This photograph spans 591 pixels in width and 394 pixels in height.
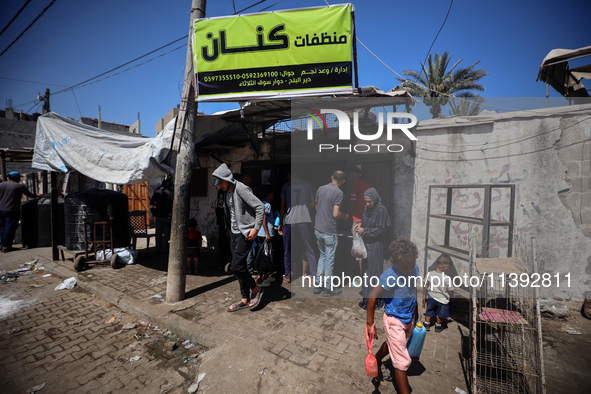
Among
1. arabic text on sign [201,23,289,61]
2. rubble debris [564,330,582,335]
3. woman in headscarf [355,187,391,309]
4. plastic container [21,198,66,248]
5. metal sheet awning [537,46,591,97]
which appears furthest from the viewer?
plastic container [21,198,66,248]

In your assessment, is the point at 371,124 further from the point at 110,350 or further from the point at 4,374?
the point at 4,374

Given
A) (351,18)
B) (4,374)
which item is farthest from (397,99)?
(4,374)

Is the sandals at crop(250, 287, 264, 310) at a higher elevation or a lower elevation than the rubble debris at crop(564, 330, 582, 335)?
higher

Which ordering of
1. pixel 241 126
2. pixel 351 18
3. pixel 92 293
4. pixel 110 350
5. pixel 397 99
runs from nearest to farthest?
pixel 110 350 → pixel 351 18 → pixel 397 99 → pixel 92 293 → pixel 241 126

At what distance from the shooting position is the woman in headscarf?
14.6 ft

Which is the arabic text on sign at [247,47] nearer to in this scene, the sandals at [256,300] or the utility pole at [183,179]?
the utility pole at [183,179]

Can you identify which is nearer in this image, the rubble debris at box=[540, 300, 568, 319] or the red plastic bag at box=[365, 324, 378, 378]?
the red plastic bag at box=[365, 324, 378, 378]

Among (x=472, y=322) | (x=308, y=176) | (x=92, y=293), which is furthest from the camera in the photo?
(x=308, y=176)

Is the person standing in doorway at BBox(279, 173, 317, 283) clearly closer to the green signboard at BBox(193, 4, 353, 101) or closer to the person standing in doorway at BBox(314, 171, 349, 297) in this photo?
the person standing in doorway at BBox(314, 171, 349, 297)

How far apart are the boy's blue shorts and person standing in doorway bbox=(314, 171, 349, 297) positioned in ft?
5.18

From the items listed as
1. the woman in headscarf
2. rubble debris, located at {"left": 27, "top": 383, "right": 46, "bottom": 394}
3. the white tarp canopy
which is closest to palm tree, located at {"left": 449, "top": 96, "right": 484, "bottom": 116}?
the woman in headscarf

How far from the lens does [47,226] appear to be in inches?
348

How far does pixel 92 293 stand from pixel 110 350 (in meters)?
2.37

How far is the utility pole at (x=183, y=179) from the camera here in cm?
441
